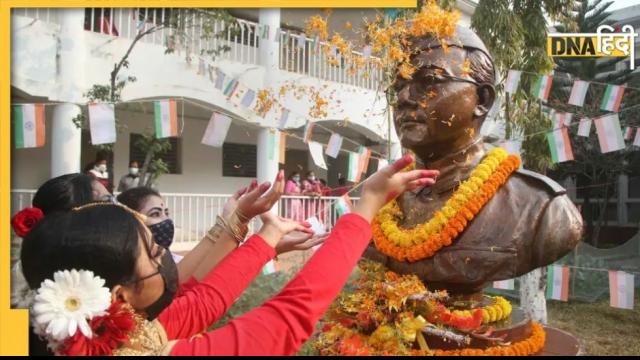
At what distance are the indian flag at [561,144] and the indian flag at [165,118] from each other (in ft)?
12.8

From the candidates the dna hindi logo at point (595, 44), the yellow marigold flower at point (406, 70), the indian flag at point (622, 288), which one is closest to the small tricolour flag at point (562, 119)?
the dna hindi logo at point (595, 44)

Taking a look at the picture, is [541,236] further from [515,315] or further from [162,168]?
[162,168]

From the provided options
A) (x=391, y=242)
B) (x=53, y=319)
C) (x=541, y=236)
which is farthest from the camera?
(x=391, y=242)

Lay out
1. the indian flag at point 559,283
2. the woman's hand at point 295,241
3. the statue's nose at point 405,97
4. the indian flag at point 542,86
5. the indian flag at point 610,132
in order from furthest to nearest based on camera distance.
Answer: the indian flag at point 542,86, the indian flag at point 559,283, the indian flag at point 610,132, the statue's nose at point 405,97, the woman's hand at point 295,241

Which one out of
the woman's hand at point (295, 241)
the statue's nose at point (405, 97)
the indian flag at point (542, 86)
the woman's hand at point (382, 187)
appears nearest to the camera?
the woman's hand at point (382, 187)

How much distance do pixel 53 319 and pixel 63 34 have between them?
7042 mm

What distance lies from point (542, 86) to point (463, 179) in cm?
467

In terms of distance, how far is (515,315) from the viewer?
2.75 metres

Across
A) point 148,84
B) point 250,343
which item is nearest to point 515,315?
point 250,343

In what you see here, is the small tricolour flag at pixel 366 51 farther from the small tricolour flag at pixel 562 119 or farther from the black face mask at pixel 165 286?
the small tricolour flag at pixel 562 119

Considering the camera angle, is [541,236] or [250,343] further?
[541,236]

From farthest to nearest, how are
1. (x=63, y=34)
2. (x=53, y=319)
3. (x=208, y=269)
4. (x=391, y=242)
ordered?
(x=63, y=34)
(x=391, y=242)
(x=208, y=269)
(x=53, y=319)

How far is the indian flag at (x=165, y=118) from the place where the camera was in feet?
17.9

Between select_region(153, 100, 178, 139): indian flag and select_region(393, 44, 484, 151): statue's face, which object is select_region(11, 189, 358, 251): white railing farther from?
select_region(393, 44, 484, 151): statue's face
